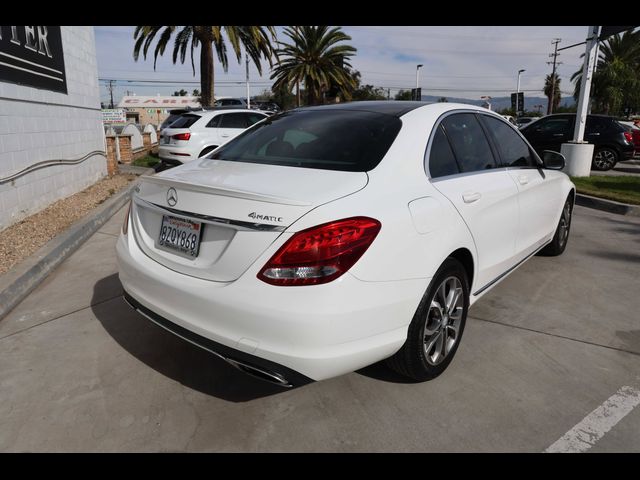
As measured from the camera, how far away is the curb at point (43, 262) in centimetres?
385

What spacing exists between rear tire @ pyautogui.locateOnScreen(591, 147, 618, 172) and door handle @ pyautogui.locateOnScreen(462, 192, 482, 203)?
12191 mm

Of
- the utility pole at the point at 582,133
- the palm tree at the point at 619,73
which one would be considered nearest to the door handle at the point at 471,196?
the utility pole at the point at 582,133

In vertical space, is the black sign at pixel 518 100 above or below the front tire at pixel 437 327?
above

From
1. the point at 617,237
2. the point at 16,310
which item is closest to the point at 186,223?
the point at 16,310

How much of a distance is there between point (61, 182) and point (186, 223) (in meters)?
6.20

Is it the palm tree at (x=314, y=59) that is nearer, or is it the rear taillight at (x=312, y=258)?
the rear taillight at (x=312, y=258)

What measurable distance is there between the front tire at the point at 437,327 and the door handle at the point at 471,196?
1.31 ft

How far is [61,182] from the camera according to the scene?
24.8ft

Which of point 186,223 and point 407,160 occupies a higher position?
point 407,160

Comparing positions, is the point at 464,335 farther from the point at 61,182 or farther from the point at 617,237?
the point at 61,182

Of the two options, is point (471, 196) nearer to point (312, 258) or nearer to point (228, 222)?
point (312, 258)

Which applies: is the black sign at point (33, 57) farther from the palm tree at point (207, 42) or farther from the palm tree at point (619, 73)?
the palm tree at point (619, 73)

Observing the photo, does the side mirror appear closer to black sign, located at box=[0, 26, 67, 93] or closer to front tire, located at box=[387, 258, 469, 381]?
front tire, located at box=[387, 258, 469, 381]
